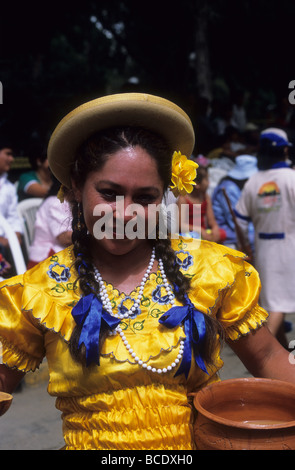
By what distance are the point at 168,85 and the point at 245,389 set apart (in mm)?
14133

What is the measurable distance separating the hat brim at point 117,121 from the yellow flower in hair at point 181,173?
0.21ft

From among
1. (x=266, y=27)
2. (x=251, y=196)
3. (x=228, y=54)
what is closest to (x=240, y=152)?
(x=251, y=196)

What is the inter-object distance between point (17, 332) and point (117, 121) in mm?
648

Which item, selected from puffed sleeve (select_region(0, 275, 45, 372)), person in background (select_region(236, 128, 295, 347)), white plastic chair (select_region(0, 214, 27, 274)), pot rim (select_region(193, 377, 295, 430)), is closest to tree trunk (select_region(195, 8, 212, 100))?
person in background (select_region(236, 128, 295, 347))

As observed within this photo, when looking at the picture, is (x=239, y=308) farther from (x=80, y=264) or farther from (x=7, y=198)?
(x=7, y=198)

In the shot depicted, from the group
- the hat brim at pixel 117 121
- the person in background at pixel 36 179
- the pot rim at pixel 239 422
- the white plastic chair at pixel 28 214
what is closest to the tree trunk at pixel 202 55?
the person in background at pixel 36 179

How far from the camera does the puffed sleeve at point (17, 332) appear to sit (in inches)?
62.7

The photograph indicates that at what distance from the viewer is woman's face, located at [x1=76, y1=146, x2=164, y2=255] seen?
4.92ft

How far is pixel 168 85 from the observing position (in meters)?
14.9

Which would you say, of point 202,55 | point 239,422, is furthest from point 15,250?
point 202,55

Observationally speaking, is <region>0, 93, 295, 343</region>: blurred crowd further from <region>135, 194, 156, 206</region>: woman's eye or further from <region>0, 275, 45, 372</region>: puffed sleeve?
<region>135, 194, 156, 206</region>: woman's eye

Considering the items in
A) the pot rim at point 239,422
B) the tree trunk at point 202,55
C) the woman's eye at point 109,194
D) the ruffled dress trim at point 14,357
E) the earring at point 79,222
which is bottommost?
the pot rim at point 239,422

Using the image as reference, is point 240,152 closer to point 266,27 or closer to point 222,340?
point 222,340

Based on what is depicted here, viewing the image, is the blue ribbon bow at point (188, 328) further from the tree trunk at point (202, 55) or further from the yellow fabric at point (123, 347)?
the tree trunk at point (202, 55)
